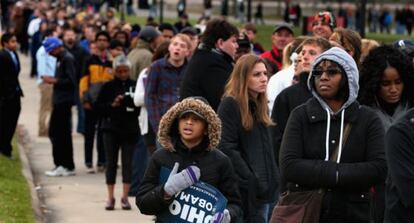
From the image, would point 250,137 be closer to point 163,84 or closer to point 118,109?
point 163,84

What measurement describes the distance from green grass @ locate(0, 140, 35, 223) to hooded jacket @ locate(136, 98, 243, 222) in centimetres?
461

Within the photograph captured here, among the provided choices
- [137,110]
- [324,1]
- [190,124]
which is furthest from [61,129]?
[324,1]

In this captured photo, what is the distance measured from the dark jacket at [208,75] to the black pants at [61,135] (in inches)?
240

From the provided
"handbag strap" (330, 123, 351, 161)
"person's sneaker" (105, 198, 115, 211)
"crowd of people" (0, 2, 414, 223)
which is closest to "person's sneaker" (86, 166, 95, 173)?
"crowd of people" (0, 2, 414, 223)

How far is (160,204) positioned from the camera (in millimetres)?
7359

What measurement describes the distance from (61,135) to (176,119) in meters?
9.46

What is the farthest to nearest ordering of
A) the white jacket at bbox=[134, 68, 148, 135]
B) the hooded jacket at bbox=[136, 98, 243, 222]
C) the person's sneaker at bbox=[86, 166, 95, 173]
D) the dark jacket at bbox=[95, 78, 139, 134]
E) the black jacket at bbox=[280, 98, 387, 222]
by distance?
the person's sneaker at bbox=[86, 166, 95, 173]
the dark jacket at bbox=[95, 78, 139, 134]
the white jacket at bbox=[134, 68, 148, 135]
the hooded jacket at bbox=[136, 98, 243, 222]
the black jacket at bbox=[280, 98, 387, 222]

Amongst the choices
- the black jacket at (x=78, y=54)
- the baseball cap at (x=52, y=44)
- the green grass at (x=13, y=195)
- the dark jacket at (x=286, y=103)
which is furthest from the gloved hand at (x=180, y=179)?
the black jacket at (x=78, y=54)

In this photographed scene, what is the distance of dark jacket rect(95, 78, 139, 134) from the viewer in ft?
46.4

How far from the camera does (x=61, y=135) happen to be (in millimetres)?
16969

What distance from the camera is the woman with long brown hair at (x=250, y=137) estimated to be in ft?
28.9

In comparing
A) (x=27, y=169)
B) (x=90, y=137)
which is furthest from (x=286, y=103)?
(x=90, y=137)

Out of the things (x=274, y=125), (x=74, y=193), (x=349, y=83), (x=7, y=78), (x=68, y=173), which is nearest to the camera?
(x=349, y=83)

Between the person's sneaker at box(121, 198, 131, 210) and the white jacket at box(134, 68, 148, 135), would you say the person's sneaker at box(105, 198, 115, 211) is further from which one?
the white jacket at box(134, 68, 148, 135)
